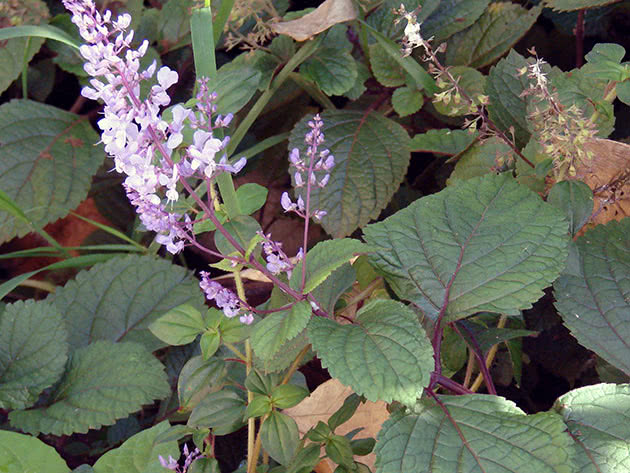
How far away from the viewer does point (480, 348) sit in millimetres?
1195

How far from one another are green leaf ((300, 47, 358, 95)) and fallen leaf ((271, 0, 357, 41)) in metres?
0.11

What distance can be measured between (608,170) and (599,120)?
97 millimetres

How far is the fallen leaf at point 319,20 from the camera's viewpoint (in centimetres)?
145

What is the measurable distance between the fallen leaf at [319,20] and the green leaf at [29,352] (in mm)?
757

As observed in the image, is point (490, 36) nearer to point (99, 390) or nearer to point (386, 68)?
point (386, 68)

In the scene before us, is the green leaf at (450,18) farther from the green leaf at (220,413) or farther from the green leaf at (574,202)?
the green leaf at (220,413)

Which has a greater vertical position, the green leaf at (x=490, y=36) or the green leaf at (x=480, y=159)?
the green leaf at (x=490, y=36)

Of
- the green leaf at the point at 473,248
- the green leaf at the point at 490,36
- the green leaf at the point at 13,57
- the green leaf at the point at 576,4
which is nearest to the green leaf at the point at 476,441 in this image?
the green leaf at the point at 473,248

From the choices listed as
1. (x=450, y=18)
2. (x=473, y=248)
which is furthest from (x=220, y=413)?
(x=450, y=18)

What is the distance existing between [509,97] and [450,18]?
1.14 feet

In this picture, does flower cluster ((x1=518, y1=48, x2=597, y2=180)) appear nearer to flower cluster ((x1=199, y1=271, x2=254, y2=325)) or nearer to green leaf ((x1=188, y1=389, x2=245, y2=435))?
flower cluster ((x1=199, y1=271, x2=254, y2=325))

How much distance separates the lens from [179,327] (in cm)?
117

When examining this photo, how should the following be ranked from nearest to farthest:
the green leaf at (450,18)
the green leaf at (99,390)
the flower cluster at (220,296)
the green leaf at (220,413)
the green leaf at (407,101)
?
1. the flower cluster at (220,296)
2. the green leaf at (220,413)
3. the green leaf at (99,390)
4. the green leaf at (407,101)
5. the green leaf at (450,18)

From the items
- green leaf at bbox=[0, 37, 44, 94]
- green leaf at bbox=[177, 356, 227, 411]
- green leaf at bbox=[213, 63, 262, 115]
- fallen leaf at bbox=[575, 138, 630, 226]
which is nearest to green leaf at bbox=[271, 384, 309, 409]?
green leaf at bbox=[177, 356, 227, 411]
